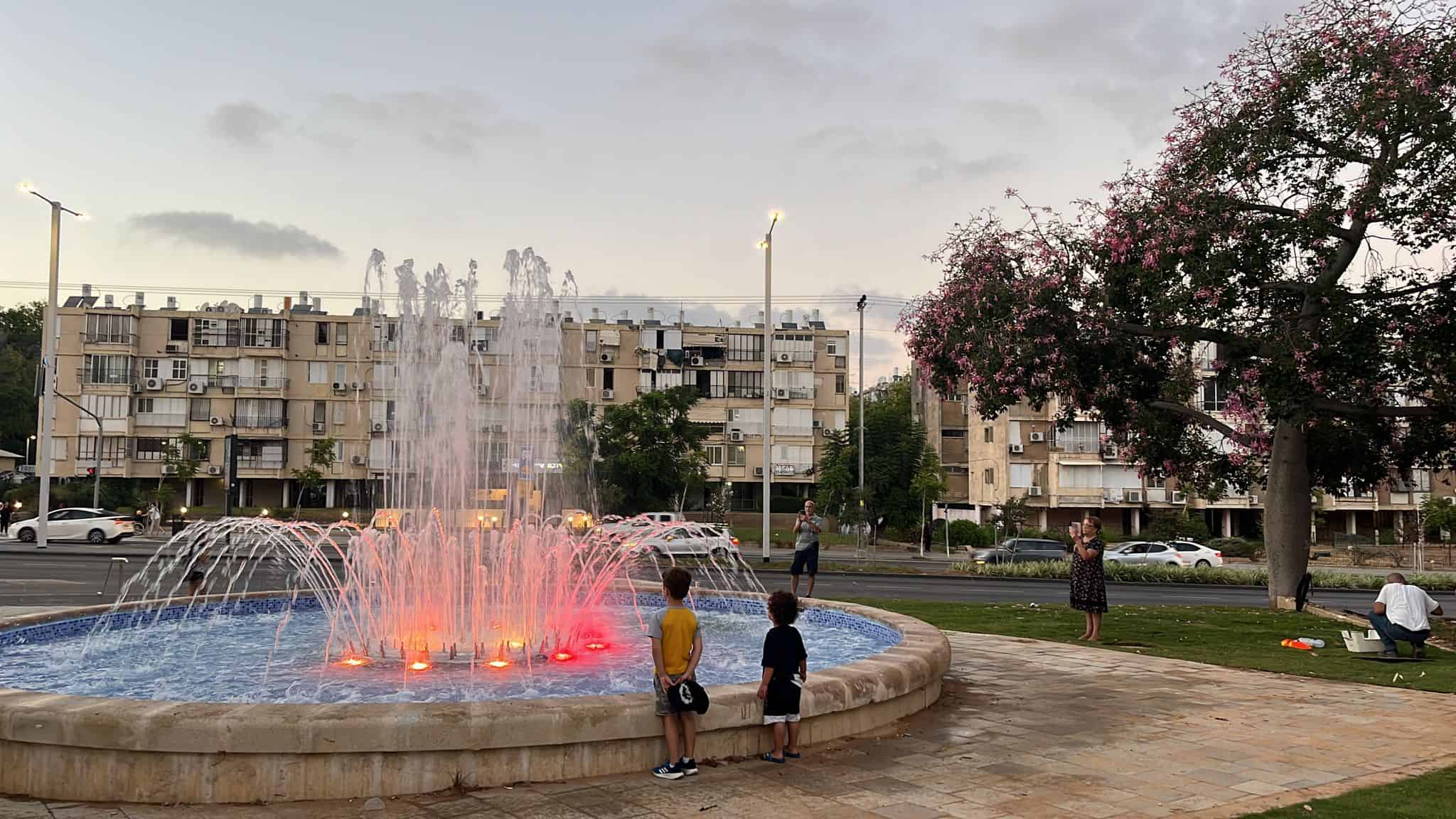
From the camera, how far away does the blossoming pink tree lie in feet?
50.5

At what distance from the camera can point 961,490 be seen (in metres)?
70.4

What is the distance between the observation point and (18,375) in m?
75.2

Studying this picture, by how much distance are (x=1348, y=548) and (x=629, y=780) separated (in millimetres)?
50487

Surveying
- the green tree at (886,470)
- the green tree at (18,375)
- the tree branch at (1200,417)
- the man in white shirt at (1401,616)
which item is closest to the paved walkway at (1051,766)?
the man in white shirt at (1401,616)

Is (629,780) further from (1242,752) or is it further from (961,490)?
(961,490)

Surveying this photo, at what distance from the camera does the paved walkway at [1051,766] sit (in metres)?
6.18

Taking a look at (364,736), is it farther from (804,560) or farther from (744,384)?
(744,384)

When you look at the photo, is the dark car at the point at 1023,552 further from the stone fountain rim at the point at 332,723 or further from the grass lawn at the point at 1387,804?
the stone fountain rim at the point at 332,723

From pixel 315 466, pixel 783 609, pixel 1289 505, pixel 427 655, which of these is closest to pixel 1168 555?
pixel 1289 505

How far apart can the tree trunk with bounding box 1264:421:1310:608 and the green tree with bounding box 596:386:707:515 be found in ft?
115

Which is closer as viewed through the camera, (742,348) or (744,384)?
(744,384)

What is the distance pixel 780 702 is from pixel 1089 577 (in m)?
8.31

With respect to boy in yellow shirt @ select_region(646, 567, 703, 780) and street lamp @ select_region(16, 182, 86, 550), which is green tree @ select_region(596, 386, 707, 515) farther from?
boy in yellow shirt @ select_region(646, 567, 703, 780)

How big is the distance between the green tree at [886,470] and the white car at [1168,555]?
1300 centimetres
